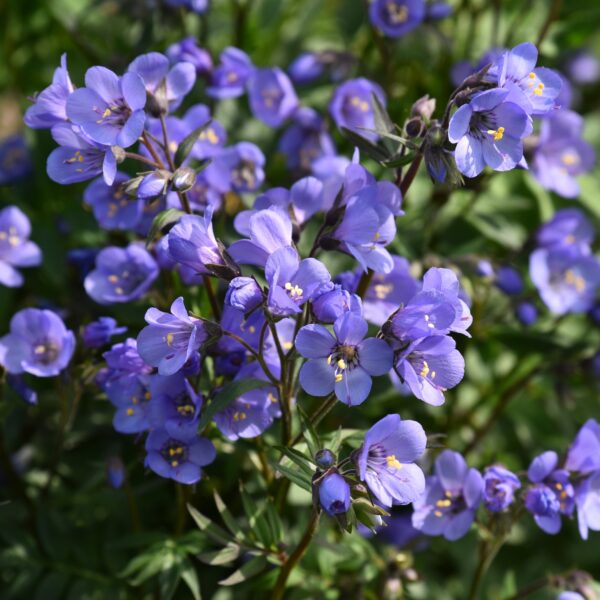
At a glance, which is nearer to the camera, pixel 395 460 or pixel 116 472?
pixel 395 460

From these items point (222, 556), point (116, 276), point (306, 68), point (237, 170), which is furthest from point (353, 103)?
point (222, 556)

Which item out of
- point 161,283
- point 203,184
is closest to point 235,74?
point 203,184

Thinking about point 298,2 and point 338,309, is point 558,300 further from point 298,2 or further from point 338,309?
point 298,2

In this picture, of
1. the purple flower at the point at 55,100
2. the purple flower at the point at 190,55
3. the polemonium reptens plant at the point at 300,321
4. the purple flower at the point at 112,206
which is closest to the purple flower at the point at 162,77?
the polemonium reptens plant at the point at 300,321

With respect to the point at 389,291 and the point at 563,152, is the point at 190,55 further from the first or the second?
the point at 563,152

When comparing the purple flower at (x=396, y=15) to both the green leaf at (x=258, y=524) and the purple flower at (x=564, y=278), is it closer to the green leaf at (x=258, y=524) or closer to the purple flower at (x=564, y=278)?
the purple flower at (x=564, y=278)

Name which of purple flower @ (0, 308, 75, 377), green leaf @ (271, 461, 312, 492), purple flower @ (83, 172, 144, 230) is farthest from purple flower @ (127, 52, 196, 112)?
green leaf @ (271, 461, 312, 492)
